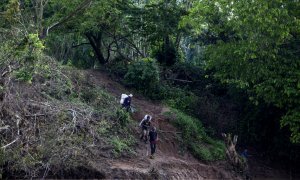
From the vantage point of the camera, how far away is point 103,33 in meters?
25.8

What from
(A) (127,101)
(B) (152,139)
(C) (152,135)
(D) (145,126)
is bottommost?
(B) (152,139)

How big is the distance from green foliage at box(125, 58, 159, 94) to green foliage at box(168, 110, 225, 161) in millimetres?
2209

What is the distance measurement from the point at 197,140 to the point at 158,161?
4716 millimetres

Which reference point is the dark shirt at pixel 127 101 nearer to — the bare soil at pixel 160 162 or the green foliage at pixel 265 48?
the bare soil at pixel 160 162

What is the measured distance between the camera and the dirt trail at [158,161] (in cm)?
1541

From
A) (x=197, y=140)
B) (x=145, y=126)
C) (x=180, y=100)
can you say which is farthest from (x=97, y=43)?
(x=145, y=126)

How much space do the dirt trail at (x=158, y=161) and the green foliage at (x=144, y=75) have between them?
24.0 inches

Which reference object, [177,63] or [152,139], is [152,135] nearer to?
[152,139]

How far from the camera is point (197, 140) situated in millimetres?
21766

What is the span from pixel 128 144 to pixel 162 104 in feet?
20.4

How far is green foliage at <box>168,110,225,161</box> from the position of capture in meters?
20.7

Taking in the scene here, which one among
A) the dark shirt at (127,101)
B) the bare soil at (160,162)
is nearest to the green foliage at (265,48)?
the bare soil at (160,162)

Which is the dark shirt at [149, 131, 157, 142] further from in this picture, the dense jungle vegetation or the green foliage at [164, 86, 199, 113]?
the green foliage at [164, 86, 199, 113]

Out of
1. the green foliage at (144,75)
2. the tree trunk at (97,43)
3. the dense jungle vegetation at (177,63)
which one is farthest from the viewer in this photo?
the tree trunk at (97,43)
